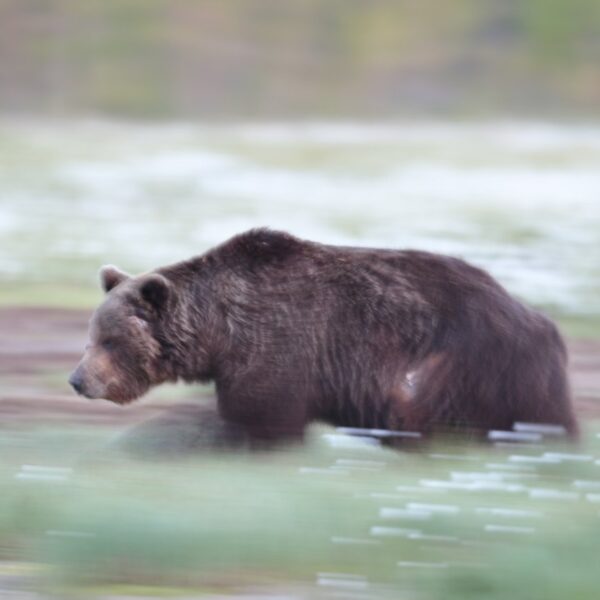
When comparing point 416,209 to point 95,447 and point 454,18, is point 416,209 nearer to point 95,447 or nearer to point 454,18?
point 95,447

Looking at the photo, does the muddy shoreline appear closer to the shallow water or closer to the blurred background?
the blurred background

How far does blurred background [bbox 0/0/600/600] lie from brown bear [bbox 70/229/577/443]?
246 mm

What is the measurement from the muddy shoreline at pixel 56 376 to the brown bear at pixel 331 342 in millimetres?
1087

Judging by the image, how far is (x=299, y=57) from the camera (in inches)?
1933

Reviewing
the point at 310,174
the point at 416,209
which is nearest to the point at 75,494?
the point at 416,209

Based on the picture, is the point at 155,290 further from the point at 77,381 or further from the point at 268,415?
the point at 268,415

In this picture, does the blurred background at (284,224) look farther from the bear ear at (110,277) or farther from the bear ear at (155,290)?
the bear ear at (110,277)

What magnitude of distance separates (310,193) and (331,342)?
56.9 feet

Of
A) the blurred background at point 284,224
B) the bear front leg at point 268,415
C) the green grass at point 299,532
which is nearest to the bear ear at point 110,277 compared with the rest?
the blurred background at point 284,224

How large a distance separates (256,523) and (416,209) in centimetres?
1704

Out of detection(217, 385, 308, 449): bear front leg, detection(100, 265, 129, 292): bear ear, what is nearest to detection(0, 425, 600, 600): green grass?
detection(217, 385, 308, 449): bear front leg

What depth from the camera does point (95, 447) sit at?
7.31 metres

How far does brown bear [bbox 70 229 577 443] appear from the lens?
7164 mm

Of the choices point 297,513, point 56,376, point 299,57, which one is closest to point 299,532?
point 297,513
